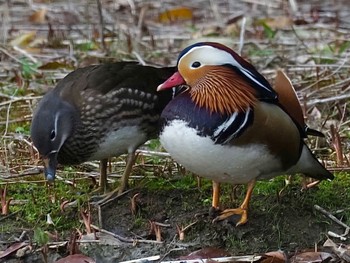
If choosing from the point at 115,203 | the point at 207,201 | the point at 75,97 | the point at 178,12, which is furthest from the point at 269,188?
the point at 178,12

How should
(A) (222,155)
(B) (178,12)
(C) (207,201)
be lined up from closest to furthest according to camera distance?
(A) (222,155) → (C) (207,201) → (B) (178,12)

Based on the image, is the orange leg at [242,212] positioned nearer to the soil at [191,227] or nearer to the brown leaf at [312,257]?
the soil at [191,227]

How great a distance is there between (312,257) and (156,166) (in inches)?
50.8

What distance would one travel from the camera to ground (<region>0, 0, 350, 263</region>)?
141 inches

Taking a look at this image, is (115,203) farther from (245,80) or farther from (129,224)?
(245,80)

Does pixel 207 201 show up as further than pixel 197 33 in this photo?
No

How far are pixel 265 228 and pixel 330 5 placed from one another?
5555 mm

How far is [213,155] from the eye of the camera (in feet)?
Result: 10.9

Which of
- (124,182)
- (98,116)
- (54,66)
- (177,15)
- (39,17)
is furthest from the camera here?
(177,15)

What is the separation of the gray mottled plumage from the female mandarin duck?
55cm

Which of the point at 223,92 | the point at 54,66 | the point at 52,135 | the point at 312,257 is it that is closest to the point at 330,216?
the point at 312,257

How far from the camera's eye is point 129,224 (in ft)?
12.4

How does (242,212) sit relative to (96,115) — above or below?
below

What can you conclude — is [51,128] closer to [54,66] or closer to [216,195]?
[216,195]
